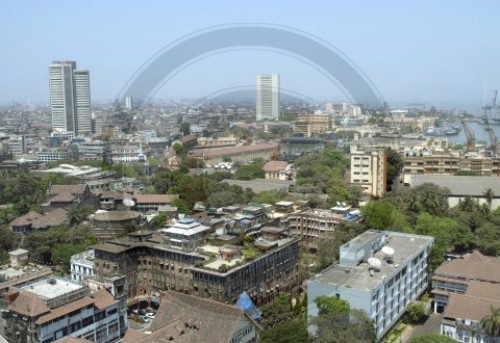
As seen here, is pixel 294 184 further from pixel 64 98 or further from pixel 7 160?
pixel 64 98

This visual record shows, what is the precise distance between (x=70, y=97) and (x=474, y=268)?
2410cm

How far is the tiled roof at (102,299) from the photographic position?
5.61 m

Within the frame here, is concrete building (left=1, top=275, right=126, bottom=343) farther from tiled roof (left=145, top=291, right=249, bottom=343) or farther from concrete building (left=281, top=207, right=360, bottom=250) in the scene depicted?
concrete building (left=281, top=207, right=360, bottom=250)

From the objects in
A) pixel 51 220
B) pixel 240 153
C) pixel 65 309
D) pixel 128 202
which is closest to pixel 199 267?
pixel 65 309

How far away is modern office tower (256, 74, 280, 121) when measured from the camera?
8.73 meters

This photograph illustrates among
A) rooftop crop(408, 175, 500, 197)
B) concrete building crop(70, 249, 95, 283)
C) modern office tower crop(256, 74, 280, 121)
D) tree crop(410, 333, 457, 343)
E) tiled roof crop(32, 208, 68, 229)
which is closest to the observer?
tree crop(410, 333, 457, 343)

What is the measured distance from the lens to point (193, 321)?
4699 millimetres

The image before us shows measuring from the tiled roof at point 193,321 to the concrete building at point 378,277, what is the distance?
98cm

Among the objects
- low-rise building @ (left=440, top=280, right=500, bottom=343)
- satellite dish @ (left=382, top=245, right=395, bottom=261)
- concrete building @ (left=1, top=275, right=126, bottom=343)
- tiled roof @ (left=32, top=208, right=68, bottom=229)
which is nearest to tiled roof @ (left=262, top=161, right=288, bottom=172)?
tiled roof @ (left=32, top=208, right=68, bottom=229)

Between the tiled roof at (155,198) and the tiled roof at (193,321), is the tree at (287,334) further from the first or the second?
the tiled roof at (155,198)

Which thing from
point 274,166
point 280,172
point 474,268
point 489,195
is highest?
point 274,166

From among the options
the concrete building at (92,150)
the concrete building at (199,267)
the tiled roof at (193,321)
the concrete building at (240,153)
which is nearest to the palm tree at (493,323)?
the tiled roof at (193,321)

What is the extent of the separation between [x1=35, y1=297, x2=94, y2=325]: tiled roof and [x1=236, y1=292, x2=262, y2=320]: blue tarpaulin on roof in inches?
63.5

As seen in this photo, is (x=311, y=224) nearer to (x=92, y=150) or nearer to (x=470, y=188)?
(x=470, y=188)
